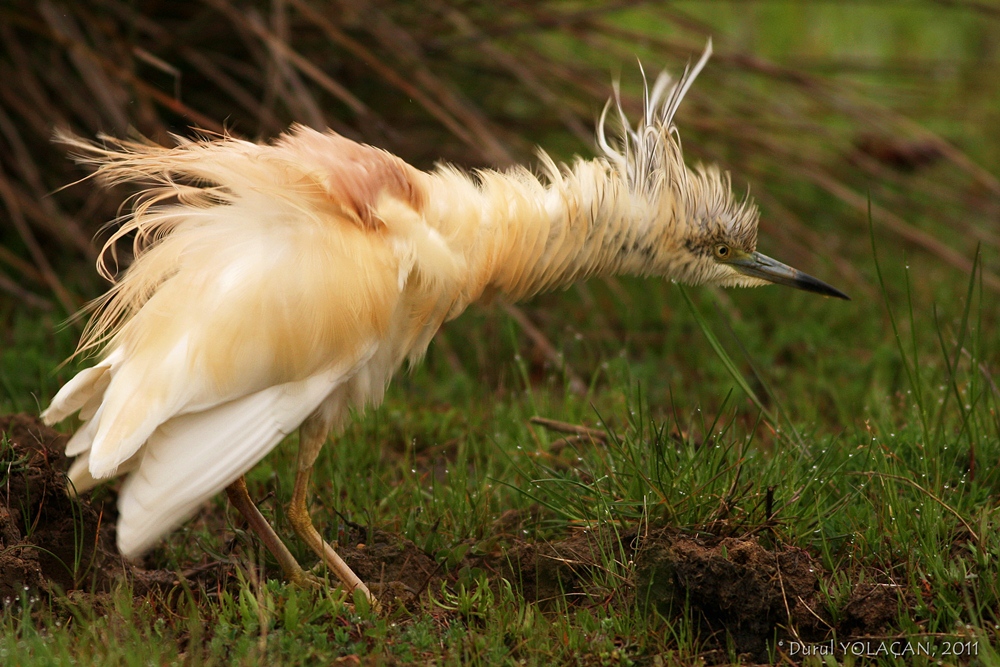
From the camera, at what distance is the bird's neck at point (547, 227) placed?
343 cm

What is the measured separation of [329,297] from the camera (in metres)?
3.14

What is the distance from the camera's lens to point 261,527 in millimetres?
3393

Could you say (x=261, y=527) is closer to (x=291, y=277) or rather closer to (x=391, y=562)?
(x=391, y=562)

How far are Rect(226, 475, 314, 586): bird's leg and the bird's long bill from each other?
6.49 feet

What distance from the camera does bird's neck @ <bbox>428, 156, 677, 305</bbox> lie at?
11.3 ft

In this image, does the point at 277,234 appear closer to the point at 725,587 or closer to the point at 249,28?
the point at 725,587

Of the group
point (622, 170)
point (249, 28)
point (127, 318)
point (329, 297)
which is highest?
point (249, 28)

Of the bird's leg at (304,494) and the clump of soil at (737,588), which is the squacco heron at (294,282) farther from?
the clump of soil at (737,588)

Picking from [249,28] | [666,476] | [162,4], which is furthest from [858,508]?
[162,4]

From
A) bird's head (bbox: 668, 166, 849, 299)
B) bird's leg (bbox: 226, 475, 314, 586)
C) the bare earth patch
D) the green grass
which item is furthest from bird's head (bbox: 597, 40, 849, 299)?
bird's leg (bbox: 226, 475, 314, 586)

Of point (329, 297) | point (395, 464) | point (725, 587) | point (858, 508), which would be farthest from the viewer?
point (395, 464)

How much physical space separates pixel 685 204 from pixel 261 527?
6.15 ft

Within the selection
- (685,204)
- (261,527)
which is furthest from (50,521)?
(685,204)

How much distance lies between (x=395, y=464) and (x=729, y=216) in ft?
5.40
